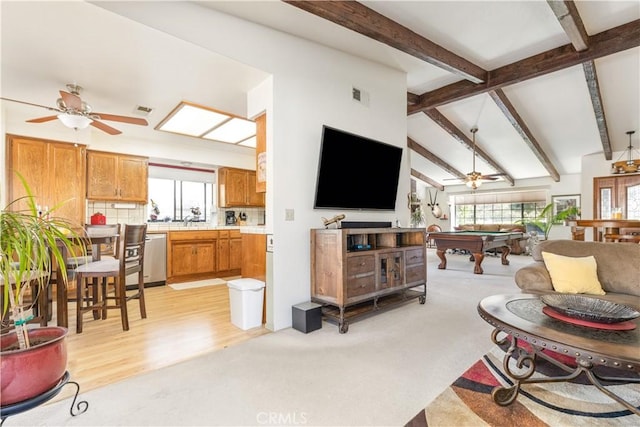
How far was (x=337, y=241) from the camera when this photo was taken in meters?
2.91

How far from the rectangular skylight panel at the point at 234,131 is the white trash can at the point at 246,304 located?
7.43 ft

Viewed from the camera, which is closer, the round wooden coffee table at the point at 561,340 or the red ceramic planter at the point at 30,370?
the red ceramic planter at the point at 30,370

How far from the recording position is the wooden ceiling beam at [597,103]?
15.5 feet

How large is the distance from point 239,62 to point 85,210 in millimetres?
3466

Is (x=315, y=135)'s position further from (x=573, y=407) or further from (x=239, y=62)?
(x=573, y=407)

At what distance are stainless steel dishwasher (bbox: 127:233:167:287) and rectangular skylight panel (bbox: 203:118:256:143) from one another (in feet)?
5.95

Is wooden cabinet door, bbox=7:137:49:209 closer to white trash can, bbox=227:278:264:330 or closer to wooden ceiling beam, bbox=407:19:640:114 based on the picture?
white trash can, bbox=227:278:264:330

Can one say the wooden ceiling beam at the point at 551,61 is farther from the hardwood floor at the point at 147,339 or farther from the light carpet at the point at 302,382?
the hardwood floor at the point at 147,339

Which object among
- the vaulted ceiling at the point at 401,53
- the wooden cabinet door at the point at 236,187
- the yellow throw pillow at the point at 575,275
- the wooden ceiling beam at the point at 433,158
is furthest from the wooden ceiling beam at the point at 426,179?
the yellow throw pillow at the point at 575,275

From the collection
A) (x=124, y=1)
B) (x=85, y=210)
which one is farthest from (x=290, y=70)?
(x=85, y=210)

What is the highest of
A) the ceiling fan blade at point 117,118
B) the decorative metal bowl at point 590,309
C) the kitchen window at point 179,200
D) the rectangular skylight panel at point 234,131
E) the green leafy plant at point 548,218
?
the rectangular skylight panel at point 234,131

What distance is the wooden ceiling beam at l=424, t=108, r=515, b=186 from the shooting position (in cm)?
670

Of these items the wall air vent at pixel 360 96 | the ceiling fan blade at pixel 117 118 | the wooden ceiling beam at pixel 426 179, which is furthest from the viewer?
the wooden ceiling beam at pixel 426 179

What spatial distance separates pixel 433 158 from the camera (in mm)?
9406
